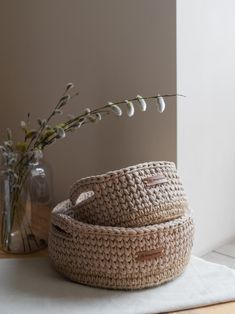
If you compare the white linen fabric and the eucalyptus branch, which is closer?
the white linen fabric

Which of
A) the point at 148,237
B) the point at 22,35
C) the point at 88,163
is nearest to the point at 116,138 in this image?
the point at 88,163

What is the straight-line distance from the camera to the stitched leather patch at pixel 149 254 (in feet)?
2.33

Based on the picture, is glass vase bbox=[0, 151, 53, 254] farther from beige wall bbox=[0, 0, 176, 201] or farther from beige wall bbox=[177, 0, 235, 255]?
beige wall bbox=[177, 0, 235, 255]

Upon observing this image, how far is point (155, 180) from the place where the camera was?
75 centimetres

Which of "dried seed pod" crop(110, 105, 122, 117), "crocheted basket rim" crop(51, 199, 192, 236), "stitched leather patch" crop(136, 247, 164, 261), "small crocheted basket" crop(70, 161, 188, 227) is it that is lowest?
"stitched leather patch" crop(136, 247, 164, 261)

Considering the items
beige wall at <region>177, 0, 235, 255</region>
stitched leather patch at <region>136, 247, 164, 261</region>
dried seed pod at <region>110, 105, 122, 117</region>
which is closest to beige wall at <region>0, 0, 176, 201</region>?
beige wall at <region>177, 0, 235, 255</region>

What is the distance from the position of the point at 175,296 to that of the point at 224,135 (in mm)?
421

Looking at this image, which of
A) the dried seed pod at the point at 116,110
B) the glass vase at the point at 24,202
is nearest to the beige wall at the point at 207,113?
the dried seed pod at the point at 116,110

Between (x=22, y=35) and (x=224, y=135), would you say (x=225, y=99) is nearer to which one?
(x=224, y=135)

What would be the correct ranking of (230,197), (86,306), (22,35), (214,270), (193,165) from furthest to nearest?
(22,35), (230,197), (193,165), (214,270), (86,306)

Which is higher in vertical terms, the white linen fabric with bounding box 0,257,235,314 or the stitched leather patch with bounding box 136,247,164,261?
the stitched leather patch with bounding box 136,247,164,261

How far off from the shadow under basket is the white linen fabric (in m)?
0.02

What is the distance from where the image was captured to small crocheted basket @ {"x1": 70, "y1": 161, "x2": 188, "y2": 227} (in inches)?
28.6

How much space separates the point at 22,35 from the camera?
1271mm
